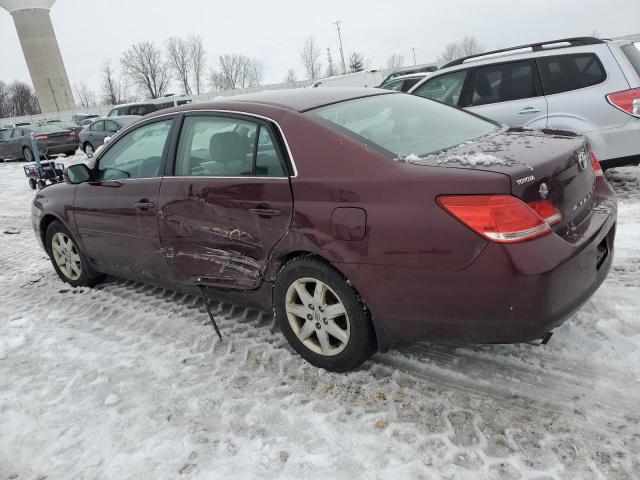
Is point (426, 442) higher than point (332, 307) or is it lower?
lower

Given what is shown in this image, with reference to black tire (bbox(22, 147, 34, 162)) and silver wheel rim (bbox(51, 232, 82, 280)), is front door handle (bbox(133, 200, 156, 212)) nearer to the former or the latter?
silver wheel rim (bbox(51, 232, 82, 280))

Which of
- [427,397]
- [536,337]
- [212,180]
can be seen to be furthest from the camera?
[212,180]

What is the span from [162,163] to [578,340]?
2904mm

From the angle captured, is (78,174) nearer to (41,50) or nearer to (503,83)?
(503,83)

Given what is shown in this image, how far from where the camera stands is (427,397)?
2.67 meters

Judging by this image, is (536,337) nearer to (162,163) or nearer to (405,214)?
(405,214)

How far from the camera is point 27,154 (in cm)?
1892

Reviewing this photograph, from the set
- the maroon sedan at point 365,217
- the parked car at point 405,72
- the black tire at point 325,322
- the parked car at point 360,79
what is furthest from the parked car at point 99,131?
the black tire at point 325,322

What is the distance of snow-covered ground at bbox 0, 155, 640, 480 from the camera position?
225cm

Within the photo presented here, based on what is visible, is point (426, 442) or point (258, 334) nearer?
point (426, 442)

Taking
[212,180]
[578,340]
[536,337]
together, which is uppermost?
[212,180]

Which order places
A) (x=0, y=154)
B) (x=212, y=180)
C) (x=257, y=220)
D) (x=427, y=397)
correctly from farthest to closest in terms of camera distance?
(x=0, y=154)
(x=212, y=180)
(x=257, y=220)
(x=427, y=397)

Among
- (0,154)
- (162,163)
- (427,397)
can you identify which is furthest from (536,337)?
(0,154)

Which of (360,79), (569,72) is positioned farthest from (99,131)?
(569,72)
